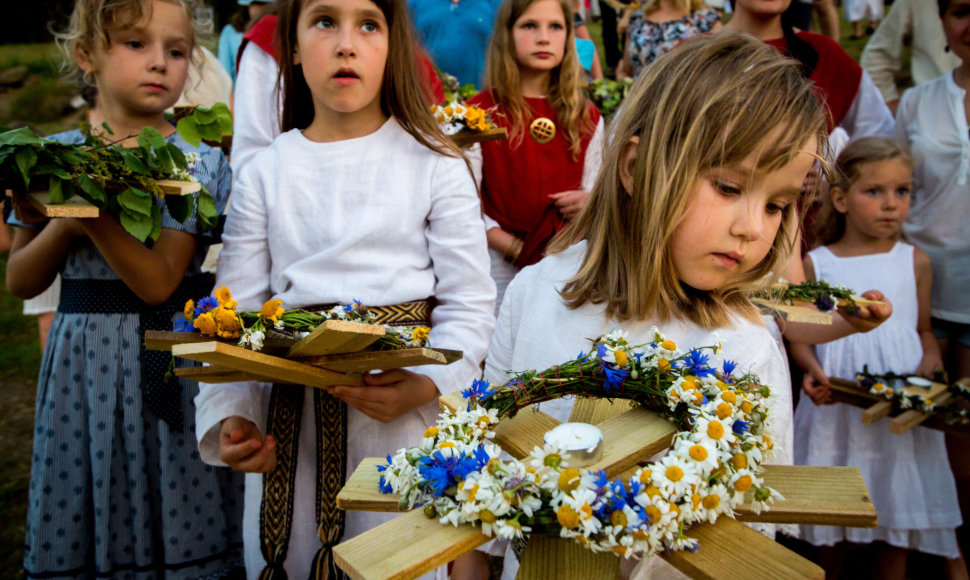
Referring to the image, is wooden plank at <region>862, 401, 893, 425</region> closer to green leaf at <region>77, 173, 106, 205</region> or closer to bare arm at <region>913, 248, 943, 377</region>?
bare arm at <region>913, 248, 943, 377</region>

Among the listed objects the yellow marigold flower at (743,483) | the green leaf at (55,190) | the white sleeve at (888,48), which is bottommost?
the yellow marigold flower at (743,483)

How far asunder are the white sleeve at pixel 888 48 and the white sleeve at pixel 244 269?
13.9 ft

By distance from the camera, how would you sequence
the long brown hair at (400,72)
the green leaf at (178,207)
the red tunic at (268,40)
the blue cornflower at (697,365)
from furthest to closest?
the red tunic at (268,40) → the long brown hair at (400,72) → the green leaf at (178,207) → the blue cornflower at (697,365)

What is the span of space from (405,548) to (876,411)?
2642 mm

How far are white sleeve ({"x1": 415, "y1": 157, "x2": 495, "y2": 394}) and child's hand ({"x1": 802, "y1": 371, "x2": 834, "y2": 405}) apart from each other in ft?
5.73

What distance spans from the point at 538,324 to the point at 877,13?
11.1 m

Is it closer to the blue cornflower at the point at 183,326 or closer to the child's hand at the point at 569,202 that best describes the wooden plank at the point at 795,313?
the child's hand at the point at 569,202

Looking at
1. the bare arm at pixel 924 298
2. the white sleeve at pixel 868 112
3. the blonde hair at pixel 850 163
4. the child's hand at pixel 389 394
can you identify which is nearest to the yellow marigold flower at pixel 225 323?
the child's hand at pixel 389 394

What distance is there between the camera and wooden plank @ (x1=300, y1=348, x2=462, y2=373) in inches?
62.8

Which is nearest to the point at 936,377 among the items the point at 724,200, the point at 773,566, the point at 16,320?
the point at 724,200

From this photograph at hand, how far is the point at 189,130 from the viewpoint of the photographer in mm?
2143

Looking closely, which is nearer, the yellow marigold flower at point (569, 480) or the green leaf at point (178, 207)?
the yellow marigold flower at point (569, 480)

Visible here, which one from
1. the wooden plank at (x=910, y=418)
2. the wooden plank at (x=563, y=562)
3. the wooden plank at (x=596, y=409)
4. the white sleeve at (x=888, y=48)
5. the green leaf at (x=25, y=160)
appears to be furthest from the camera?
the white sleeve at (x=888, y=48)

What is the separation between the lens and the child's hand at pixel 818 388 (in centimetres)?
314
